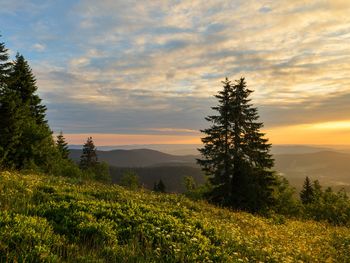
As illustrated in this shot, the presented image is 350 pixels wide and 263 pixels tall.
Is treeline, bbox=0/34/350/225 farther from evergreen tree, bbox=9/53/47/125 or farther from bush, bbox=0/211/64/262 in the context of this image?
bush, bbox=0/211/64/262

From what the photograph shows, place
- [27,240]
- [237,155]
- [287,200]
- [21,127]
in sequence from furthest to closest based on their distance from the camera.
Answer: [287,200] → [21,127] → [237,155] → [27,240]

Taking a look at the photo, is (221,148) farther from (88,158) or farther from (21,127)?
(88,158)

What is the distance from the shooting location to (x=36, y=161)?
1699 inches

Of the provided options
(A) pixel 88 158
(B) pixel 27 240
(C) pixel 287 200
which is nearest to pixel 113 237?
(B) pixel 27 240

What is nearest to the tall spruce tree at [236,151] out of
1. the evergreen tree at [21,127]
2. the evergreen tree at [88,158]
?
the evergreen tree at [21,127]

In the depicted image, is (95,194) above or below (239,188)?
above

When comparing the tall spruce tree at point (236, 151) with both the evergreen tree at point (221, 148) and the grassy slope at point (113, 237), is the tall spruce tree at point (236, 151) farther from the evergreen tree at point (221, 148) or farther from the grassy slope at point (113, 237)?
the grassy slope at point (113, 237)

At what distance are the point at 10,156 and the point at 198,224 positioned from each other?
116 ft

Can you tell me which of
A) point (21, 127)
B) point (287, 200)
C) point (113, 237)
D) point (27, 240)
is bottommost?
point (287, 200)

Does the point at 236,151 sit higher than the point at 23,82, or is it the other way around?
the point at 23,82

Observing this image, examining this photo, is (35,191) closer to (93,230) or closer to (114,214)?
(114,214)

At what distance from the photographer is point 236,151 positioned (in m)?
35.4

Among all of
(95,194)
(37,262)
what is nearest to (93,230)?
(37,262)

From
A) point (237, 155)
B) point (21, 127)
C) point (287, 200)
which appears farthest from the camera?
point (287, 200)
